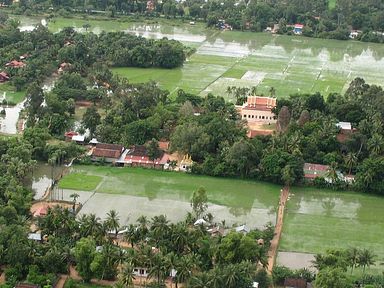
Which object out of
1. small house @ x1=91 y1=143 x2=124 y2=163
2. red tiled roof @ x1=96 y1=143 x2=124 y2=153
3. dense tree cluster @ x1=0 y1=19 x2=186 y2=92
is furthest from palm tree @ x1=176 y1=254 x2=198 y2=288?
dense tree cluster @ x1=0 y1=19 x2=186 y2=92

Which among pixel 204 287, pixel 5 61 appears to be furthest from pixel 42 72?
pixel 204 287

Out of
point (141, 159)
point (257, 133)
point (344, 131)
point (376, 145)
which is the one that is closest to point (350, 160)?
point (376, 145)

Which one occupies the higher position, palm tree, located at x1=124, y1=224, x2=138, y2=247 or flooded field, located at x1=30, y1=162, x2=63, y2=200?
palm tree, located at x1=124, y1=224, x2=138, y2=247

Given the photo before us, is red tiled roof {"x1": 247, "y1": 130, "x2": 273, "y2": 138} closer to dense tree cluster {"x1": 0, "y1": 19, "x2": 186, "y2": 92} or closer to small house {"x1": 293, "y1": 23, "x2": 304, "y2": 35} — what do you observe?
dense tree cluster {"x1": 0, "y1": 19, "x2": 186, "y2": 92}

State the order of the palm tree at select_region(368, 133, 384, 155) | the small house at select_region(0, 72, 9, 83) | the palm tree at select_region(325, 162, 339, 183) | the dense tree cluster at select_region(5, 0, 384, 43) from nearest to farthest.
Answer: the palm tree at select_region(325, 162, 339, 183)
the palm tree at select_region(368, 133, 384, 155)
the small house at select_region(0, 72, 9, 83)
the dense tree cluster at select_region(5, 0, 384, 43)

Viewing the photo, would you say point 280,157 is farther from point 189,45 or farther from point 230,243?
point 189,45

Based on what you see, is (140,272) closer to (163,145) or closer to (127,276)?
(127,276)

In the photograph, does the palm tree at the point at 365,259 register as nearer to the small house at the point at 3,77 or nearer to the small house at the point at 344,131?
the small house at the point at 344,131
